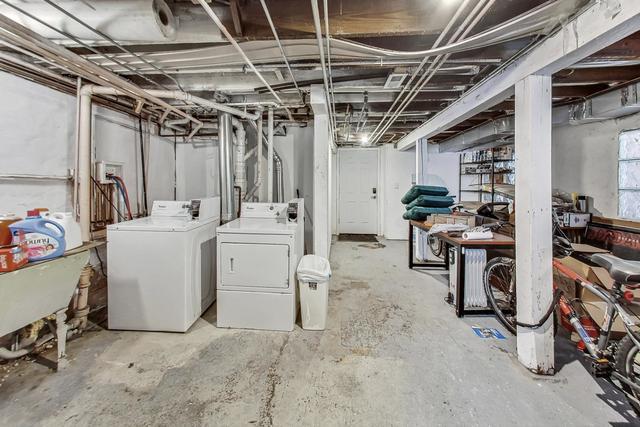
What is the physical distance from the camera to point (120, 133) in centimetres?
302

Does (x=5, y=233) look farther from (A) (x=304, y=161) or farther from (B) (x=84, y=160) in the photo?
(A) (x=304, y=161)

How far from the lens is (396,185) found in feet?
19.9

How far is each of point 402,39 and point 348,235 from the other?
4.91 meters

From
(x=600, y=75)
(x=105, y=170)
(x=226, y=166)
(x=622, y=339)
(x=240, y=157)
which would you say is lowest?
(x=622, y=339)

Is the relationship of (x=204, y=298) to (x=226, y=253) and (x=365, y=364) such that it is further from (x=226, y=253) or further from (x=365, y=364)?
(x=365, y=364)

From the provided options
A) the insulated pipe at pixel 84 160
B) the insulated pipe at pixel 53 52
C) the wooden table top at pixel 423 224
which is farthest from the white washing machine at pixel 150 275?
the wooden table top at pixel 423 224

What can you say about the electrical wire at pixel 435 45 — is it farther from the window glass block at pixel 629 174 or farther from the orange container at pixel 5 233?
the window glass block at pixel 629 174

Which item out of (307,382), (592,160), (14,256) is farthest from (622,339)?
(14,256)

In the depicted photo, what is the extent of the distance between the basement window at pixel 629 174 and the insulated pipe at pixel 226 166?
4700 mm

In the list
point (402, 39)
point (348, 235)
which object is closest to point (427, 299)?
point (402, 39)

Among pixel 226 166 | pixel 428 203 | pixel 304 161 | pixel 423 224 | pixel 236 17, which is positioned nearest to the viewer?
pixel 236 17

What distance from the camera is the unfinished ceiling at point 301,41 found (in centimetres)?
147

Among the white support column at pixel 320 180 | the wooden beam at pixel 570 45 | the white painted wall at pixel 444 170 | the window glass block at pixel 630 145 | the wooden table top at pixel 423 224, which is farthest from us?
the white painted wall at pixel 444 170

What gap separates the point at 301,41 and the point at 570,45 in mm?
1552
